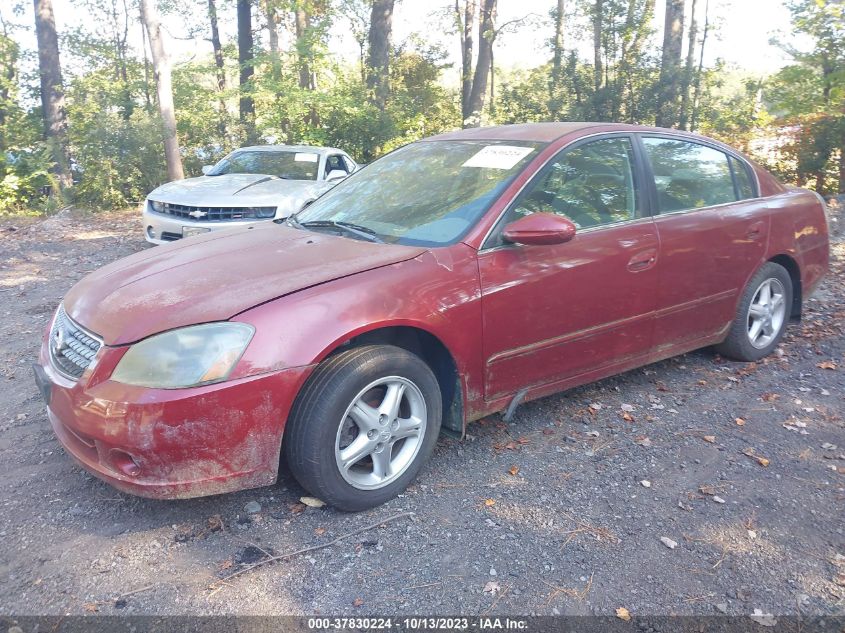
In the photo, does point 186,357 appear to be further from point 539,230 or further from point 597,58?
point 597,58

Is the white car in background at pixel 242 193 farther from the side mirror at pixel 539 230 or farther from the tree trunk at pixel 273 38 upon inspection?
the tree trunk at pixel 273 38

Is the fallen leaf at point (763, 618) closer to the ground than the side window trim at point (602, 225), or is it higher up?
closer to the ground

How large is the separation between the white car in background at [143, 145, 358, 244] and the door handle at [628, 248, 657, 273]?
365 centimetres

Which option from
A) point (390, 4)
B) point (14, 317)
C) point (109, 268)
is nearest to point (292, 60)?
point (390, 4)

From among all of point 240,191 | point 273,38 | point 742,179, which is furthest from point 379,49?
point 742,179

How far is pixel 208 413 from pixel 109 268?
141 centimetres

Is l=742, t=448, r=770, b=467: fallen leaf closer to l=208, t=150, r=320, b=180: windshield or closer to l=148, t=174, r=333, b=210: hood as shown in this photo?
l=148, t=174, r=333, b=210: hood

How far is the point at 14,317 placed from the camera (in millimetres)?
6164

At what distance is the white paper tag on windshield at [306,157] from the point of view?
9.15 m

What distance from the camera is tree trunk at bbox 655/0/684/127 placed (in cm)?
1318

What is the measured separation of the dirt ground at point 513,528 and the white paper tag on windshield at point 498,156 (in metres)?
1.47

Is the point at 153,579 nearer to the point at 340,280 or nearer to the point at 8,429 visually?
the point at 340,280

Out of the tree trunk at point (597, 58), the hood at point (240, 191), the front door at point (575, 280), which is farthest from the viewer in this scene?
the tree trunk at point (597, 58)

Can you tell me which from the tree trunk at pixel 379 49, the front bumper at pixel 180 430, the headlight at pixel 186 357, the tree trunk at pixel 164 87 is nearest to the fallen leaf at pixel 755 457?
the front bumper at pixel 180 430
